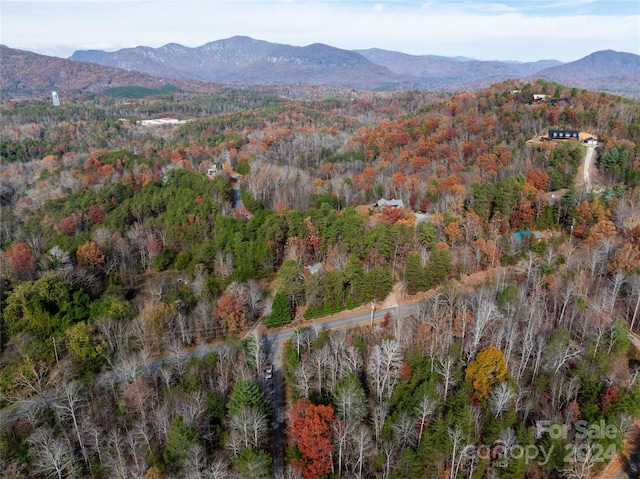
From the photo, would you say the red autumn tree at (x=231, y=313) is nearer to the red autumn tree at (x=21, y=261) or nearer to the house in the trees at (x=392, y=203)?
the red autumn tree at (x=21, y=261)

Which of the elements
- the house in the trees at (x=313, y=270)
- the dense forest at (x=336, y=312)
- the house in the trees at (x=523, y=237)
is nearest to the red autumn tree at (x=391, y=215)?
the dense forest at (x=336, y=312)

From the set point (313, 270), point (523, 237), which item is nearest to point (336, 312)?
point (313, 270)

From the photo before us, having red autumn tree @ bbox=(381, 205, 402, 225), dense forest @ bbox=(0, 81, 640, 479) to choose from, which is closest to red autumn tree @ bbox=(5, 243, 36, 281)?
dense forest @ bbox=(0, 81, 640, 479)

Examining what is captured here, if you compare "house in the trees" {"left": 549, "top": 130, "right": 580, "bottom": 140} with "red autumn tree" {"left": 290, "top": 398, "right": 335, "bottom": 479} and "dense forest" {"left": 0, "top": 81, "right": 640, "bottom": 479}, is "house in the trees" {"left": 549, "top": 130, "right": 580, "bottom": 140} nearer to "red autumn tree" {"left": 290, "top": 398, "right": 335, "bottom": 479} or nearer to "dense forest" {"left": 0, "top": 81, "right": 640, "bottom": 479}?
"dense forest" {"left": 0, "top": 81, "right": 640, "bottom": 479}

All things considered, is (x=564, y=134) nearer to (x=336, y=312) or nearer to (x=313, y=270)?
(x=313, y=270)

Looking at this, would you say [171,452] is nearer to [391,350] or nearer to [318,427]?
[318,427]
